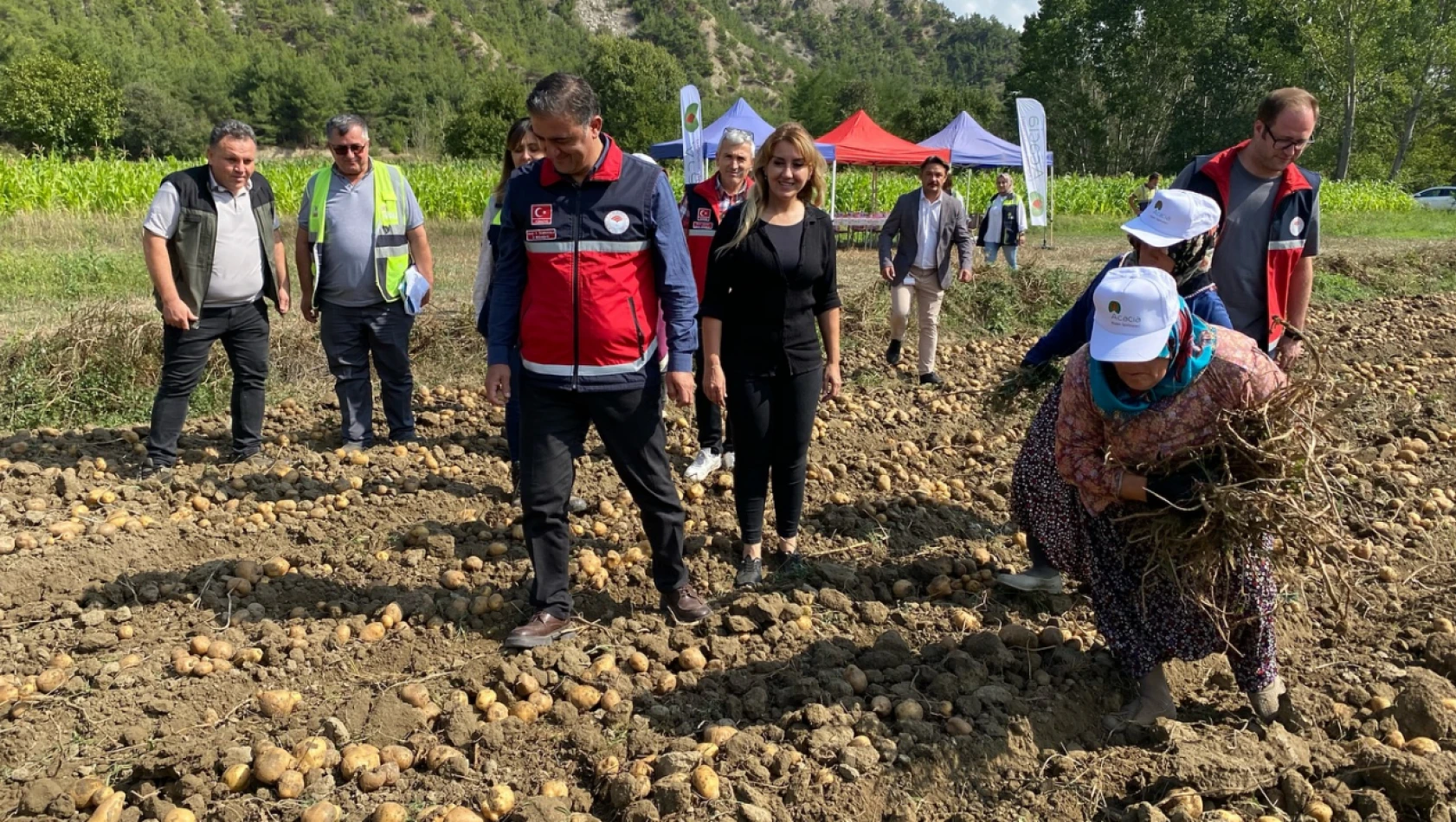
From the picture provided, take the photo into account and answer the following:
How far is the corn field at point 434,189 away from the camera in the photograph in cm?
1568

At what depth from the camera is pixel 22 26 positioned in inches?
2783

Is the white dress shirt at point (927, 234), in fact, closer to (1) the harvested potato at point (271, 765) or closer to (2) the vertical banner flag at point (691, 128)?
(2) the vertical banner flag at point (691, 128)

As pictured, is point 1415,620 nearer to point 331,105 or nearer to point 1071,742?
point 1071,742

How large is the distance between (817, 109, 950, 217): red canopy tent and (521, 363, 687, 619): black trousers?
49.2ft

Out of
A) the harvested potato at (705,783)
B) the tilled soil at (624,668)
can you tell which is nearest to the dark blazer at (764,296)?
the tilled soil at (624,668)

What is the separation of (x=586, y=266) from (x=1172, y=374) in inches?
66.1

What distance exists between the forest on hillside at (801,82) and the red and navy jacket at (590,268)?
64.9ft

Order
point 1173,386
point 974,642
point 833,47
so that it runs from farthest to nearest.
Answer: point 833,47, point 974,642, point 1173,386

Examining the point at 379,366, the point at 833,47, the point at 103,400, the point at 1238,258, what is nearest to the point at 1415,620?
the point at 1238,258

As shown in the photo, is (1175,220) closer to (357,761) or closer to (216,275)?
(357,761)

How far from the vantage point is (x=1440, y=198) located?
34.0 meters

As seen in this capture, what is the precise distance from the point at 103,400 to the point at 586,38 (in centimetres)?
14854

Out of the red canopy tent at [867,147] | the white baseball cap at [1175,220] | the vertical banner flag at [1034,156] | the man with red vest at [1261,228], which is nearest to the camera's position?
the white baseball cap at [1175,220]

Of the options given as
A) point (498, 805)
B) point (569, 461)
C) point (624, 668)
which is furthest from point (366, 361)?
point (498, 805)
